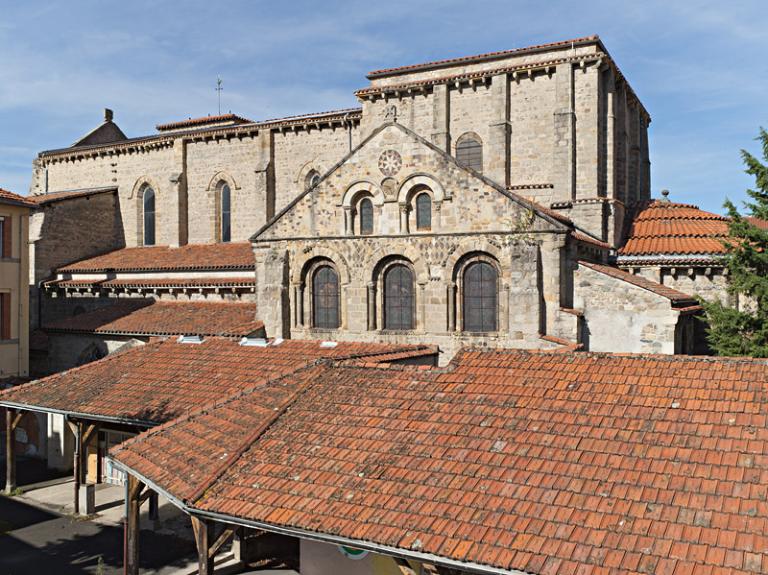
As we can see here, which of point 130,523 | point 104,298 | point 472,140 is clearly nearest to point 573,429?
point 130,523

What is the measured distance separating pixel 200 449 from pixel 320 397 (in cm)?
215

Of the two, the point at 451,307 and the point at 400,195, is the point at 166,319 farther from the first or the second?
the point at 451,307

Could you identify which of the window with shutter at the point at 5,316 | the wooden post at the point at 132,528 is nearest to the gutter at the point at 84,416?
the wooden post at the point at 132,528

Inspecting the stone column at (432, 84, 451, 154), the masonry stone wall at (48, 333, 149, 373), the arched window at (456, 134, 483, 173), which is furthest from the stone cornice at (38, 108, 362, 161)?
the masonry stone wall at (48, 333, 149, 373)

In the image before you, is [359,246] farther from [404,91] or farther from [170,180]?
[170,180]

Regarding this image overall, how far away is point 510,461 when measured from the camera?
336 inches

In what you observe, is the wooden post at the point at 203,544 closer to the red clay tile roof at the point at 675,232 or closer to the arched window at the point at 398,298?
the arched window at the point at 398,298

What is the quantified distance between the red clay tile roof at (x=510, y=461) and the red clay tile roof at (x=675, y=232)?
1276 cm

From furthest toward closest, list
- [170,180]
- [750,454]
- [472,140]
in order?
[170,180], [472,140], [750,454]

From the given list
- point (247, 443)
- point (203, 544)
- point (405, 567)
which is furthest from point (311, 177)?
point (405, 567)

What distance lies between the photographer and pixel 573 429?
8.98m

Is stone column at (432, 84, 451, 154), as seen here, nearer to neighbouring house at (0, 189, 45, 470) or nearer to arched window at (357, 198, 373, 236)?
arched window at (357, 198, 373, 236)

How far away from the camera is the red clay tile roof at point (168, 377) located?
1430 centimetres

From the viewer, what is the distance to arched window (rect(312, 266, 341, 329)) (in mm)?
20375
